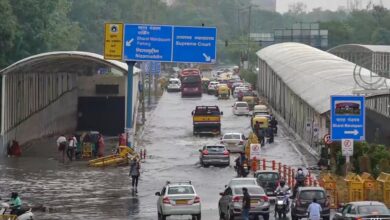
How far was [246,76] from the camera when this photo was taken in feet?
431

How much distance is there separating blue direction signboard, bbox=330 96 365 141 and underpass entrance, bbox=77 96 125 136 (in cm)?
3729

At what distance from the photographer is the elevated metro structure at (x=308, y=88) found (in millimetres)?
54188

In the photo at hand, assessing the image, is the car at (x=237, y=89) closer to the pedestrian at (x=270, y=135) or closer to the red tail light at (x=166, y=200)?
the pedestrian at (x=270, y=135)

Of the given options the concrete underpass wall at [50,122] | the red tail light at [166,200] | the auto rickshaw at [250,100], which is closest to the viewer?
the red tail light at [166,200]

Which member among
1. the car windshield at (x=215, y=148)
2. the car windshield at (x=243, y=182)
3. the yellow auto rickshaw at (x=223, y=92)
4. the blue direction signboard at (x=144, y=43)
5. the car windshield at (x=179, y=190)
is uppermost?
the blue direction signboard at (x=144, y=43)

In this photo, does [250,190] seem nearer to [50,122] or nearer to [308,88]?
[308,88]

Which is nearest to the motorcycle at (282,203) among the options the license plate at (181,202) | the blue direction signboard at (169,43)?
the license plate at (181,202)

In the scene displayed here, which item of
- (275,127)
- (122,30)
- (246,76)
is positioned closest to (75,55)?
(122,30)

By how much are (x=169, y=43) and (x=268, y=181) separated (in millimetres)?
16127

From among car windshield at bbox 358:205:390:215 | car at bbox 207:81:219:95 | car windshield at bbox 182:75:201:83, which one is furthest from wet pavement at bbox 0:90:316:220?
car at bbox 207:81:219:95

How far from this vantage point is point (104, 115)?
75438 millimetres

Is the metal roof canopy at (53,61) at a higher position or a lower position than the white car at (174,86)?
higher

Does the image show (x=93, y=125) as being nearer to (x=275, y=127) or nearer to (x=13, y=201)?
(x=275, y=127)

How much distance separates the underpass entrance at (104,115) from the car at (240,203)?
41588mm
